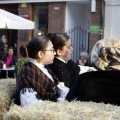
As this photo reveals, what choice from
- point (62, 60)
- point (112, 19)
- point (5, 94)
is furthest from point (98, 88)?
point (112, 19)

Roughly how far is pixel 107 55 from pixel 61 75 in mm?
1065

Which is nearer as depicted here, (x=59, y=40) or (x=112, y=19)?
(x=59, y=40)

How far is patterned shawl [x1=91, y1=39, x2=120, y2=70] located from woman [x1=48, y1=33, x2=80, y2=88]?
39.0 inches

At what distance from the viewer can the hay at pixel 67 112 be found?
1.93 meters

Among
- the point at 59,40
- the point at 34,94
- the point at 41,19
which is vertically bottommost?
the point at 34,94

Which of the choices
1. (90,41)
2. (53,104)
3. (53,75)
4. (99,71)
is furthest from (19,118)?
(90,41)

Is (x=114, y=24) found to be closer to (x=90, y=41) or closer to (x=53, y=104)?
(x=90, y=41)

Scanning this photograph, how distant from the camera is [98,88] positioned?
7.43ft

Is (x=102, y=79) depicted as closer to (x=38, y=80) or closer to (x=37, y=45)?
(x=38, y=80)

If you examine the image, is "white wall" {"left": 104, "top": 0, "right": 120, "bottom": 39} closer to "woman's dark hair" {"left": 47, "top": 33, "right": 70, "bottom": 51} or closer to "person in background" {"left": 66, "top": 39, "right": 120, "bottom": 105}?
"woman's dark hair" {"left": 47, "top": 33, "right": 70, "bottom": 51}

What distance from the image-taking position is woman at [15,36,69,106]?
2.69 meters

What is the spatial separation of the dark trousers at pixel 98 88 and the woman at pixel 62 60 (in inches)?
36.2

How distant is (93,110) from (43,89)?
2.71 ft

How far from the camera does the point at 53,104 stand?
86.2 inches
